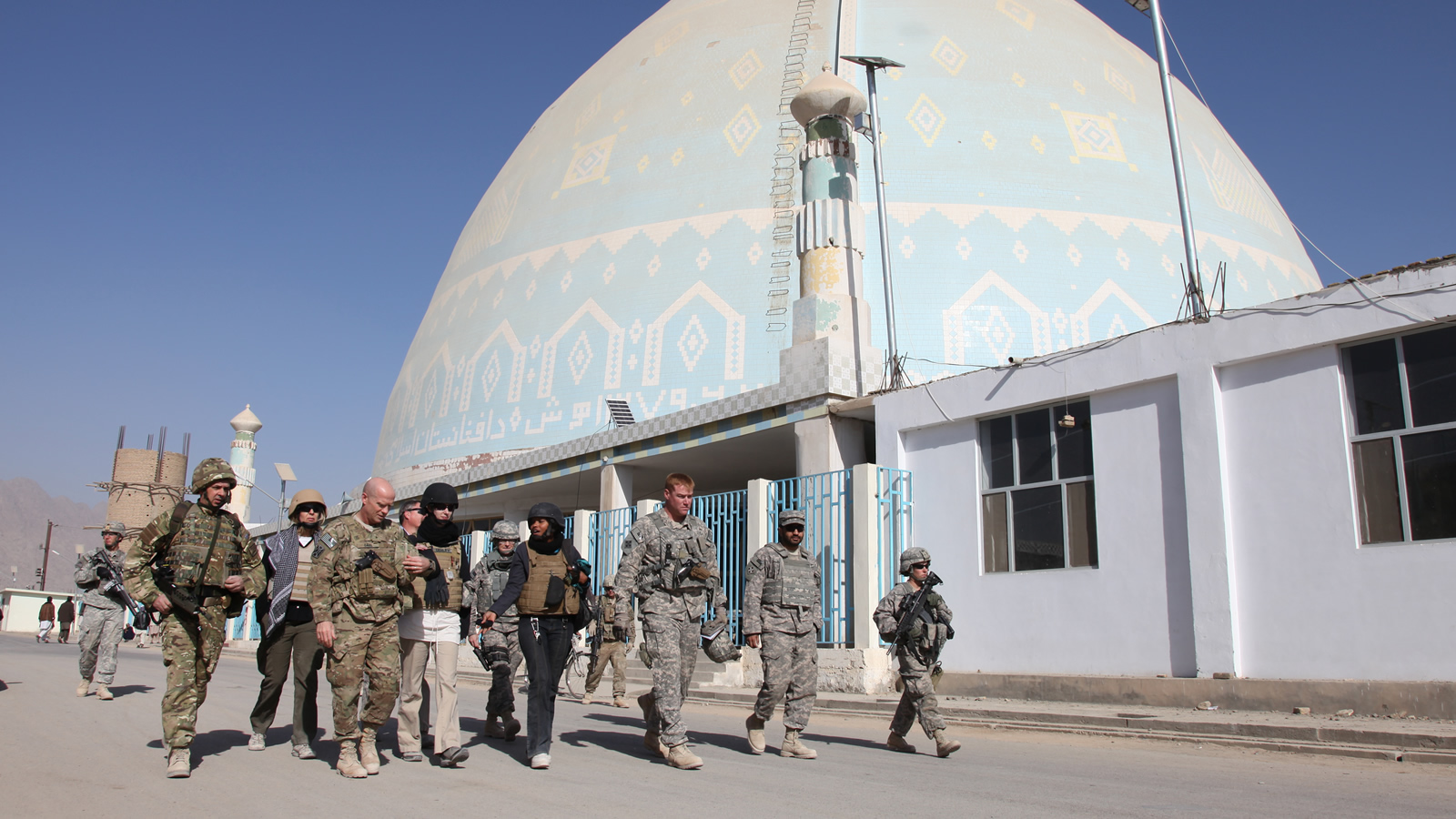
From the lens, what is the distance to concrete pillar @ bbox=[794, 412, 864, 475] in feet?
40.9

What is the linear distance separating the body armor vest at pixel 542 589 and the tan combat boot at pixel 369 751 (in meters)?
0.95

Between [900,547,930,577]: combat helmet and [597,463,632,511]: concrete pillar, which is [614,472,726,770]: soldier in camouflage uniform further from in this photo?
[597,463,632,511]: concrete pillar

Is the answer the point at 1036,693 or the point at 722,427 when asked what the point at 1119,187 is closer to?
the point at 722,427

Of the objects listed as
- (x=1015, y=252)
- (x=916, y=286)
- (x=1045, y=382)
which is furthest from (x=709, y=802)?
(x=1015, y=252)

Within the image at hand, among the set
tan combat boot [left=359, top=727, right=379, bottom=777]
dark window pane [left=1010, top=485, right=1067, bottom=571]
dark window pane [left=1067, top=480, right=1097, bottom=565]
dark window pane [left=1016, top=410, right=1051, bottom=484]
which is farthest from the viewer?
dark window pane [left=1016, top=410, right=1051, bottom=484]

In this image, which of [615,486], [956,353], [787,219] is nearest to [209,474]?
[615,486]

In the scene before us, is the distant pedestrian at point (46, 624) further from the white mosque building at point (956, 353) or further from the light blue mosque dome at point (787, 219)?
the light blue mosque dome at point (787, 219)

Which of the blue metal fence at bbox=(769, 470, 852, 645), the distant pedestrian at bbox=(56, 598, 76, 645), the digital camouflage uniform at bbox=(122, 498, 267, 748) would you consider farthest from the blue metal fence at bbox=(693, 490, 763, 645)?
the distant pedestrian at bbox=(56, 598, 76, 645)

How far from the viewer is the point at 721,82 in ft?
71.6

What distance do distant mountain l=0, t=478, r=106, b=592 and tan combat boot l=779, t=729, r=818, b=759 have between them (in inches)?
5018

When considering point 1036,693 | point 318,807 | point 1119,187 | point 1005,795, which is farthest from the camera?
point 1119,187

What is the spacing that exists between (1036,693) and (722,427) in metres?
5.63

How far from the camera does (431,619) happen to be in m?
5.89

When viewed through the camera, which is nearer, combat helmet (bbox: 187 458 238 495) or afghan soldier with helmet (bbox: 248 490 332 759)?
combat helmet (bbox: 187 458 238 495)
